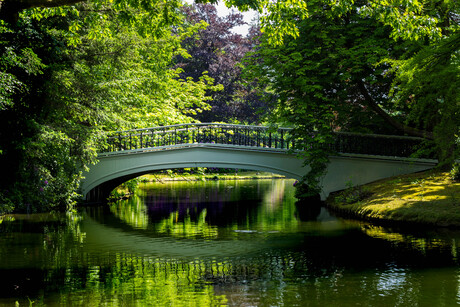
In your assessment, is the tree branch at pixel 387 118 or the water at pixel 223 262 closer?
the water at pixel 223 262

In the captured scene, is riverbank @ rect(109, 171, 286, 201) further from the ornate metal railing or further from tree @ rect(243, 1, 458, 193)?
tree @ rect(243, 1, 458, 193)

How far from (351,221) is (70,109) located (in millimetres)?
9188

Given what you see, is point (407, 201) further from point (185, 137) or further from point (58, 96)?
point (58, 96)

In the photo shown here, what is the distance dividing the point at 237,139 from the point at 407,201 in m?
7.87

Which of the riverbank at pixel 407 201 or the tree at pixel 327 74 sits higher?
the tree at pixel 327 74

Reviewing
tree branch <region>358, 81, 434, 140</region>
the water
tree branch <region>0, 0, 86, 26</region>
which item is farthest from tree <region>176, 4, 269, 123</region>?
tree branch <region>0, 0, 86, 26</region>

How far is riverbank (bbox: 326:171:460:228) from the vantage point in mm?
13219

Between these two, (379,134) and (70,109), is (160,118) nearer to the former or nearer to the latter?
(70,109)

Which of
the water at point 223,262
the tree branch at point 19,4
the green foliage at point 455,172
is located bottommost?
the water at point 223,262

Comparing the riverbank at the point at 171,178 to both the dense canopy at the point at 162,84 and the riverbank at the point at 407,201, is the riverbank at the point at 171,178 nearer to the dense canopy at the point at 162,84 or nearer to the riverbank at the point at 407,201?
the dense canopy at the point at 162,84

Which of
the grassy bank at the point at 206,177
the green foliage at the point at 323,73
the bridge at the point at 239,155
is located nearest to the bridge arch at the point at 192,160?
the bridge at the point at 239,155

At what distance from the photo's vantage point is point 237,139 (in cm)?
2058

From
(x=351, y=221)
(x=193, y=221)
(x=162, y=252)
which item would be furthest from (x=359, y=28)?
(x=162, y=252)

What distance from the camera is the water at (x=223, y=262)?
7238 mm
